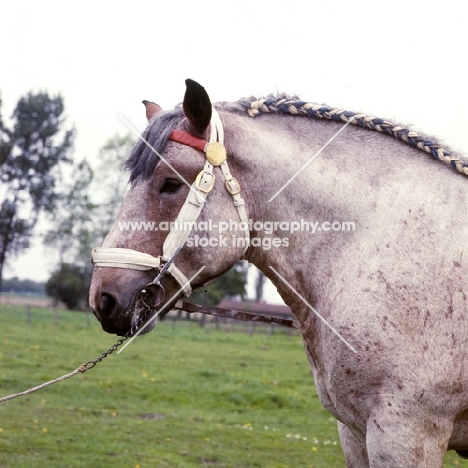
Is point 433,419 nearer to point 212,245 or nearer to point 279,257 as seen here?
point 279,257

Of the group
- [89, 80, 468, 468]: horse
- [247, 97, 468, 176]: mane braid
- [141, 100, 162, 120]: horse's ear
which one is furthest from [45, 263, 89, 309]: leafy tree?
[89, 80, 468, 468]: horse

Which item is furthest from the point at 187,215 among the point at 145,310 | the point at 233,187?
the point at 145,310

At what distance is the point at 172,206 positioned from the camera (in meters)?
3.14

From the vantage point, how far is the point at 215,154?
3.19 meters

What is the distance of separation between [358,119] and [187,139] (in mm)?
1003

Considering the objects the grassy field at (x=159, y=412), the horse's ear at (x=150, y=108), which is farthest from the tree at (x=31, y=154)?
the horse's ear at (x=150, y=108)

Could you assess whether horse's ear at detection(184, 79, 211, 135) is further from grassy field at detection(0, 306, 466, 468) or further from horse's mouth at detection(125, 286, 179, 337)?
grassy field at detection(0, 306, 466, 468)

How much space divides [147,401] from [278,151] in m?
9.61

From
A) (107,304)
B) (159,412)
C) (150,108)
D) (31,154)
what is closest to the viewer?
(107,304)

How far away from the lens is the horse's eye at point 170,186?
3.16 metres

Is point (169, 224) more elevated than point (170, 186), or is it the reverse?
point (170, 186)

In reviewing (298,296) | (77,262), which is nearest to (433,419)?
(298,296)

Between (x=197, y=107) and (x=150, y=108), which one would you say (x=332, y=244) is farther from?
(x=150, y=108)

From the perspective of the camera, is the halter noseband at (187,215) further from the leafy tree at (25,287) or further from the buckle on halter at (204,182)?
the leafy tree at (25,287)
